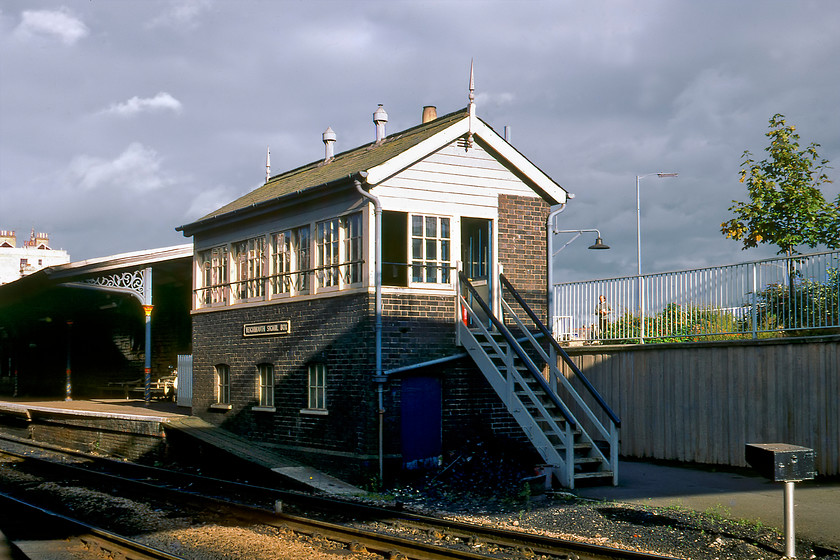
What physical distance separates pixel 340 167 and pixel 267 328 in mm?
3476

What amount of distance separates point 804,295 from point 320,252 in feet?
27.1

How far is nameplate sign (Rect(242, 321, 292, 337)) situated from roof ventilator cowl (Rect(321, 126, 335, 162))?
4284 mm

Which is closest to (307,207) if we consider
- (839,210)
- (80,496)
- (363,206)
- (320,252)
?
(320,252)

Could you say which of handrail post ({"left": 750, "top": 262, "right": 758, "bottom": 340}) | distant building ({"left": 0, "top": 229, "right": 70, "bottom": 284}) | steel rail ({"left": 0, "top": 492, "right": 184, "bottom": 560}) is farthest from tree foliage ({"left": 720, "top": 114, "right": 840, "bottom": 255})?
distant building ({"left": 0, "top": 229, "right": 70, "bottom": 284})

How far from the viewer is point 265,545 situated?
990 cm

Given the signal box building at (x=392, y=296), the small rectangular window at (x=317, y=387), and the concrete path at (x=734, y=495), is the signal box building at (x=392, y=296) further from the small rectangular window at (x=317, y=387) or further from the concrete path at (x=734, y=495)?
the concrete path at (x=734, y=495)

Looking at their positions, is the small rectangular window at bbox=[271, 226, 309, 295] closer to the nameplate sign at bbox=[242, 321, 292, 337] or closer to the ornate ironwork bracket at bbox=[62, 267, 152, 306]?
the nameplate sign at bbox=[242, 321, 292, 337]

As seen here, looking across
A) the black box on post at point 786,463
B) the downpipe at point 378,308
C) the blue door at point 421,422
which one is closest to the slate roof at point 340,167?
the downpipe at point 378,308

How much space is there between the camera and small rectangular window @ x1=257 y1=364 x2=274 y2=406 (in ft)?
56.7

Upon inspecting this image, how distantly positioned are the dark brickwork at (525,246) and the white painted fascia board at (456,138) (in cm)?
36

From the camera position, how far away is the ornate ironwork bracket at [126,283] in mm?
21891

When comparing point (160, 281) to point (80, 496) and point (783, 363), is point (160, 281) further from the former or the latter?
point (783, 363)

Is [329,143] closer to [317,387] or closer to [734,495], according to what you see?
[317,387]

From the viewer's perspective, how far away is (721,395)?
1451cm
